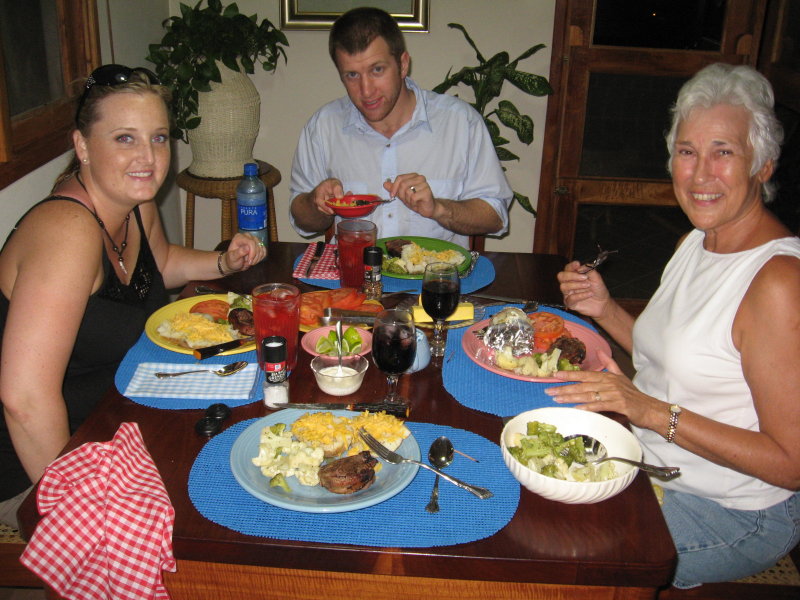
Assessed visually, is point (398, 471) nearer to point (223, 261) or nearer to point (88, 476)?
point (88, 476)

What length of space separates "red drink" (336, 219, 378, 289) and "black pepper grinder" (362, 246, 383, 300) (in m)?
0.05

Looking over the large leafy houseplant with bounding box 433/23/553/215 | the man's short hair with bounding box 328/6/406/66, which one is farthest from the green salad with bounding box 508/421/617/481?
the large leafy houseplant with bounding box 433/23/553/215

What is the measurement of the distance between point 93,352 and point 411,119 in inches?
60.8

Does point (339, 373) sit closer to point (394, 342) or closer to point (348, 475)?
point (394, 342)

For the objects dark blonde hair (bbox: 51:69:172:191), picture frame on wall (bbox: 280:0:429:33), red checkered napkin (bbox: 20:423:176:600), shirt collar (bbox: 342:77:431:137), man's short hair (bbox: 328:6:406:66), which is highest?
picture frame on wall (bbox: 280:0:429:33)

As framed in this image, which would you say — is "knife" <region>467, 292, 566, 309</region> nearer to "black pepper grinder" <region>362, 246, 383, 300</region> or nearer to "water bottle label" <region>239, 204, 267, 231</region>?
"black pepper grinder" <region>362, 246, 383, 300</region>

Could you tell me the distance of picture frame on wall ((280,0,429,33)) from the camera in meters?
3.56

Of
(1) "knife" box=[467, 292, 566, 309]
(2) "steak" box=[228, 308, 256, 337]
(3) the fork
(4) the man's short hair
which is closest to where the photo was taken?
(3) the fork

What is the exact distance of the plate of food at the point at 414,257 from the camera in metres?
2.10

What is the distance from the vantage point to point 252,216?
87.8 inches

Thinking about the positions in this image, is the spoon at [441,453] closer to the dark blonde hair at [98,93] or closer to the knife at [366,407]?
the knife at [366,407]

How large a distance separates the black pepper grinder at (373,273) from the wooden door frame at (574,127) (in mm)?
2213

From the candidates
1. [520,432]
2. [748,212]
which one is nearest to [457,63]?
[748,212]

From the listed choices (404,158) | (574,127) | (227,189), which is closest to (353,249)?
(404,158)
